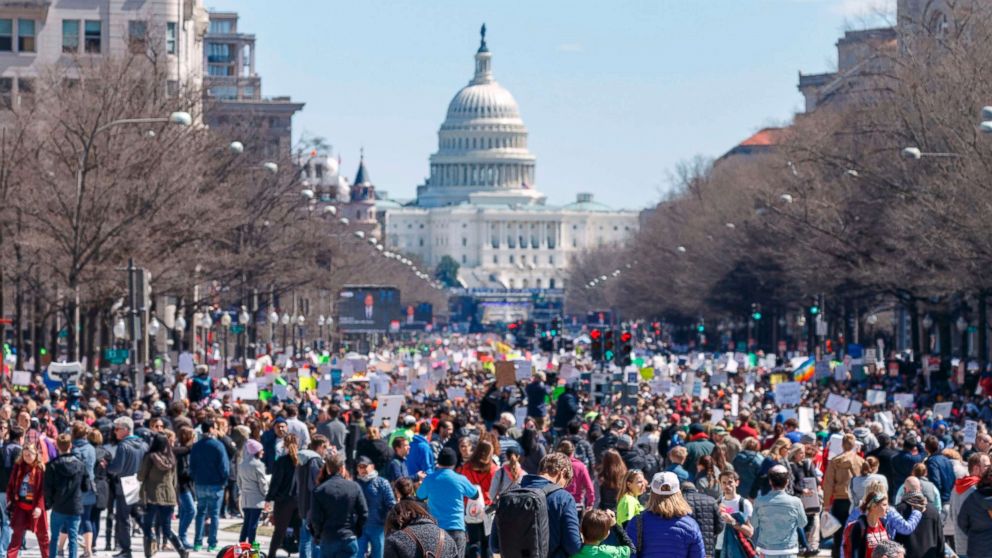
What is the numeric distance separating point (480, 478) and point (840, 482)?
12.9ft

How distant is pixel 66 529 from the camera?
2358cm

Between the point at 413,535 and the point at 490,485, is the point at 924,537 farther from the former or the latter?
the point at 413,535

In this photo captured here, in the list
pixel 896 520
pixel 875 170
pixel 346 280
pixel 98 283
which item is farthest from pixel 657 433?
pixel 346 280

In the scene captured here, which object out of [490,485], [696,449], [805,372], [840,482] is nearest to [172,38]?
[805,372]

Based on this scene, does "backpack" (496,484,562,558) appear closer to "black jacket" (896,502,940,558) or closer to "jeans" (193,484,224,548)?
"black jacket" (896,502,940,558)

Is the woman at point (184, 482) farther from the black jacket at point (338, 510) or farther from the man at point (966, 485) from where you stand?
the man at point (966, 485)

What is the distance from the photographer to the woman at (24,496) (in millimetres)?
23109

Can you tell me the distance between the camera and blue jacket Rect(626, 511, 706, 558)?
16812mm

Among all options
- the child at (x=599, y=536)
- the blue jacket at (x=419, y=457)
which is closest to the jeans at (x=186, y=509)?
the blue jacket at (x=419, y=457)

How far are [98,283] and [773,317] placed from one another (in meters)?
60.5

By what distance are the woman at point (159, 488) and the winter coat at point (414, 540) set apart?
9.16 metres

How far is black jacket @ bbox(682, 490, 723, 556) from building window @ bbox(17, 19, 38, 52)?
219 ft

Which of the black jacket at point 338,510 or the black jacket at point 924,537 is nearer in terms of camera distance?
the black jacket at point 924,537

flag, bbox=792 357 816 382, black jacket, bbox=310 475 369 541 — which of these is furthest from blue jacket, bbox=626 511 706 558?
flag, bbox=792 357 816 382
